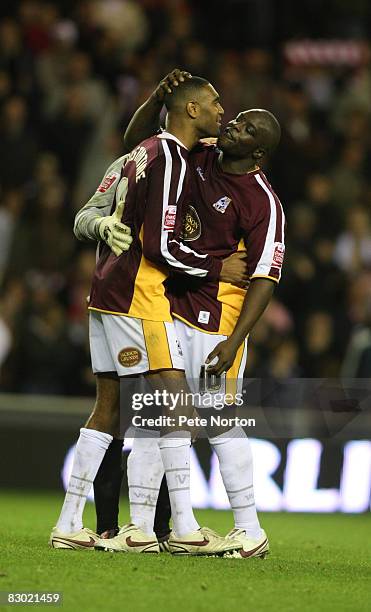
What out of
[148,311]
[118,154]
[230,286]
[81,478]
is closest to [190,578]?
[81,478]

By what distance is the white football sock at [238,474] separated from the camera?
666 cm

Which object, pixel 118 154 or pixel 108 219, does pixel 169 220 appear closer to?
pixel 108 219

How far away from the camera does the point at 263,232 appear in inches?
266

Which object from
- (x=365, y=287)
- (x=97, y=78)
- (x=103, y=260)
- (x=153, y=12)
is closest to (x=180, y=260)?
(x=103, y=260)

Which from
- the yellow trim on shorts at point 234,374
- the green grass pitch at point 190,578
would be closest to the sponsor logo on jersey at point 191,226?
the yellow trim on shorts at point 234,374

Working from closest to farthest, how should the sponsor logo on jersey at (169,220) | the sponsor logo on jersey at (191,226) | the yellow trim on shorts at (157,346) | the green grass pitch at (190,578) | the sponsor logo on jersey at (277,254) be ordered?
the green grass pitch at (190,578)
the sponsor logo on jersey at (169,220)
the yellow trim on shorts at (157,346)
the sponsor logo on jersey at (277,254)
the sponsor logo on jersey at (191,226)

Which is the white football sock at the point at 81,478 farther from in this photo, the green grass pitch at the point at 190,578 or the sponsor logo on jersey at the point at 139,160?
the sponsor logo on jersey at the point at 139,160

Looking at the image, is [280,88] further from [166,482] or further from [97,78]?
[166,482]

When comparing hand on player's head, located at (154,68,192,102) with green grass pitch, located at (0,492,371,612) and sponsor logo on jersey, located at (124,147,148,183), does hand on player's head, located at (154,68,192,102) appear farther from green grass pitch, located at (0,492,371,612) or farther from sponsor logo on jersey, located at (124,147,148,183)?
green grass pitch, located at (0,492,371,612)

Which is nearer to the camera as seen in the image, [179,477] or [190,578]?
[190,578]

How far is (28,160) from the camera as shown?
43.8ft

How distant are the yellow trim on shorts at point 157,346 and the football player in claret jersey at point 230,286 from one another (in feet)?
0.64

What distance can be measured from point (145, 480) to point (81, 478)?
1.05 feet

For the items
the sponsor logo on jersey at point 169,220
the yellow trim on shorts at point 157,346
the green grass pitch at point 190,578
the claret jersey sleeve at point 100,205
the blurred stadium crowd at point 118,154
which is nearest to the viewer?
the green grass pitch at point 190,578
